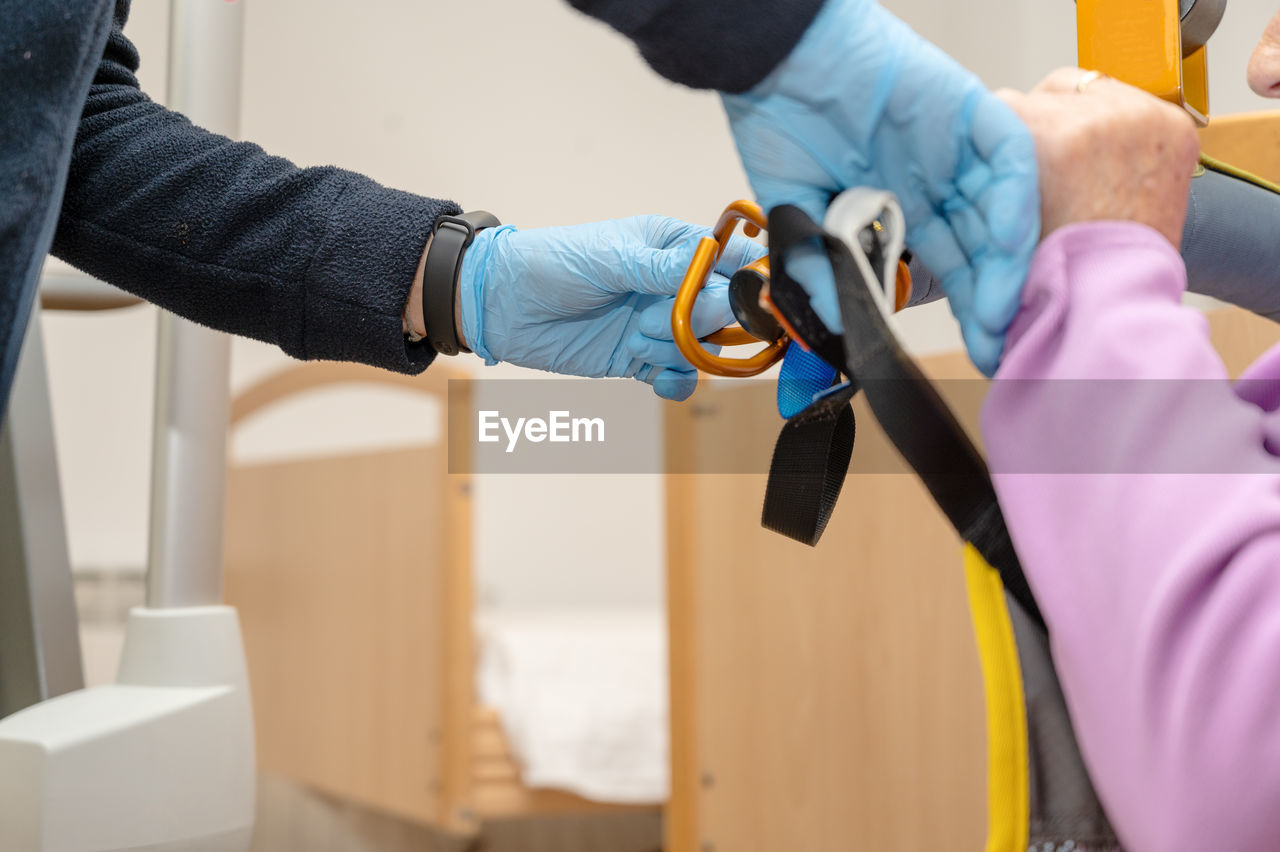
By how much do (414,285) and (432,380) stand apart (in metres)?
1.18

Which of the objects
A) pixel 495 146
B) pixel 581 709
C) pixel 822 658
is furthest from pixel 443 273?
pixel 495 146

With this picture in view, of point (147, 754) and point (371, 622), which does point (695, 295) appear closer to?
point (147, 754)

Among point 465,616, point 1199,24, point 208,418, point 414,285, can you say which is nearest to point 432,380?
point 465,616

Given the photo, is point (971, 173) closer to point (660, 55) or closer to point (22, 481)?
point (660, 55)

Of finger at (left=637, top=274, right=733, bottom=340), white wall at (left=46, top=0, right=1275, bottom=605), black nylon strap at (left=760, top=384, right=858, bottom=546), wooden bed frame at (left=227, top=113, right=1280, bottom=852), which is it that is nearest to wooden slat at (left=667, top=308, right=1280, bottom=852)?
wooden bed frame at (left=227, top=113, right=1280, bottom=852)

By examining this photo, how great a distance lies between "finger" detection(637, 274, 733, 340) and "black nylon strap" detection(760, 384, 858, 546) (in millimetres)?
182

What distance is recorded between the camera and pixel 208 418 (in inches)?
32.8

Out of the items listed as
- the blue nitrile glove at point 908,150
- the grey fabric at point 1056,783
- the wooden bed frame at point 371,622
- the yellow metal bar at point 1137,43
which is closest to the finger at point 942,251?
the blue nitrile glove at point 908,150

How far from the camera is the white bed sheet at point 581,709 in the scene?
6.14 feet

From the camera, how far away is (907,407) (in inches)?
15.9

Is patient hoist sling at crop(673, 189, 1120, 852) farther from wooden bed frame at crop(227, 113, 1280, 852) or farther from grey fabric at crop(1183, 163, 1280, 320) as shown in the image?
wooden bed frame at crop(227, 113, 1280, 852)

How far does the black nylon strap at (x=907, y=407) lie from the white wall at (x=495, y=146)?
234cm

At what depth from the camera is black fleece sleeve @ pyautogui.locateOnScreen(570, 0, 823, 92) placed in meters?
0.42

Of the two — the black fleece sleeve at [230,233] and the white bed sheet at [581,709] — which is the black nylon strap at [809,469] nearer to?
the black fleece sleeve at [230,233]
